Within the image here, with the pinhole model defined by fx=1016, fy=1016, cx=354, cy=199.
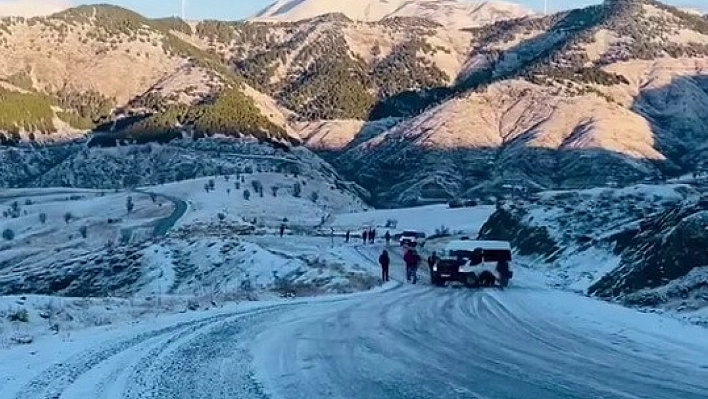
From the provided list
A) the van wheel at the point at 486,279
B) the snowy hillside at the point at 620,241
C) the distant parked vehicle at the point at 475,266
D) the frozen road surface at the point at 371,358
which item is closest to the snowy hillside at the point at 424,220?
the snowy hillside at the point at 620,241

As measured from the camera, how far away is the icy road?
13172mm

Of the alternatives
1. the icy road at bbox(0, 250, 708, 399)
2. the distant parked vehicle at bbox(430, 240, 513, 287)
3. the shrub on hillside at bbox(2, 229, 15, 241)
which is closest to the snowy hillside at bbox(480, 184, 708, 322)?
the distant parked vehicle at bbox(430, 240, 513, 287)

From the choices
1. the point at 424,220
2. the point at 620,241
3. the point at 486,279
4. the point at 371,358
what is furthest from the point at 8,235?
the point at 371,358

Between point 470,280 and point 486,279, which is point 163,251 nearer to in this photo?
point 470,280

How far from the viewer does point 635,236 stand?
44.2m

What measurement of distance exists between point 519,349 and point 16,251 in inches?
3935

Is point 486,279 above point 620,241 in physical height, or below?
below

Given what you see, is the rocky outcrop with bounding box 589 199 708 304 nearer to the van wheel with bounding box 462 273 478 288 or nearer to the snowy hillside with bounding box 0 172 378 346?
the van wheel with bounding box 462 273 478 288

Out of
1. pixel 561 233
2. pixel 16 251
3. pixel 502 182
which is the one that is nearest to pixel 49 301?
pixel 561 233

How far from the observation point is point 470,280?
1642 inches

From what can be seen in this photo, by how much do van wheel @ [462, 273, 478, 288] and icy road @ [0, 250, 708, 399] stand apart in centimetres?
1718

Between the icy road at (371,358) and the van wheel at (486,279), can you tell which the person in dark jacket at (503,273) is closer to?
the van wheel at (486,279)

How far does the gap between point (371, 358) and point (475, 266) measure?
26.4 m

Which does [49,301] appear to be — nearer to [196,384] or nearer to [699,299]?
[196,384]
